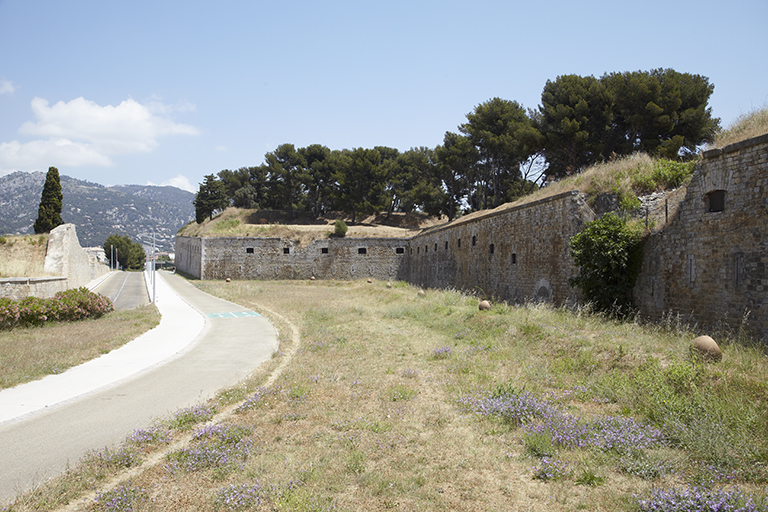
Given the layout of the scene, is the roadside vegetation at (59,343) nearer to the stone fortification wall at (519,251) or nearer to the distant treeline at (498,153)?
the stone fortification wall at (519,251)

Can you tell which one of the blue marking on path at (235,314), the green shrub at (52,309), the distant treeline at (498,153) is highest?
the distant treeline at (498,153)

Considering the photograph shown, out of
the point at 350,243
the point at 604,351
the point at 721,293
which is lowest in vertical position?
the point at 604,351

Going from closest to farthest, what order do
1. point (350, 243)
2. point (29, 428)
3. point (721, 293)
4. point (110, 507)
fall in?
point (110, 507) → point (29, 428) → point (721, 293) → point (350, 243)

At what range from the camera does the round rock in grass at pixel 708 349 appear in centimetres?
620

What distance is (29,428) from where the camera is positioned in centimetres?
503

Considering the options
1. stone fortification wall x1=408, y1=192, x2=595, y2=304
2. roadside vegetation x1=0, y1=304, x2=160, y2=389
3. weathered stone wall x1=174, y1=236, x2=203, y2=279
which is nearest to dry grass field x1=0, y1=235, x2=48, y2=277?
roadside vegetation x1=0, y1=304, x2=160, y2=389

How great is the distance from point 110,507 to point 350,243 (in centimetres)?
3202

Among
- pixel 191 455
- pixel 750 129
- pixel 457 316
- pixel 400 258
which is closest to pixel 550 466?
pixel 191 455

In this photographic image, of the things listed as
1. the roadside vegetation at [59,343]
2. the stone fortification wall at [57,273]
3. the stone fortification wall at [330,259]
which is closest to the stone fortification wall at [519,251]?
the stone fortification wall at [330,259]

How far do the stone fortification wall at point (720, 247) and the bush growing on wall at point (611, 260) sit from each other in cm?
60

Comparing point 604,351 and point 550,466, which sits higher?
point 604,351

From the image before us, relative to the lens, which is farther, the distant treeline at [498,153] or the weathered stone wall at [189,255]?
the weathered stone wall at [189,255]

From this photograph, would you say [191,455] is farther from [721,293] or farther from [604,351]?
[721,293]

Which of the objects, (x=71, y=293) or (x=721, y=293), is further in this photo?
(x=71, y=293)
